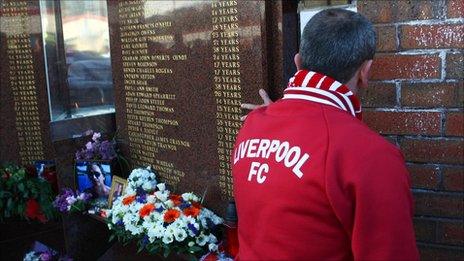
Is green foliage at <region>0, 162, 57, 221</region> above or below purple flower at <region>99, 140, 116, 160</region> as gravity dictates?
below

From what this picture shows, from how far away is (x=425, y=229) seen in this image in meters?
2.29

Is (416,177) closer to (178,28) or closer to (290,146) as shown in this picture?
(290,146)

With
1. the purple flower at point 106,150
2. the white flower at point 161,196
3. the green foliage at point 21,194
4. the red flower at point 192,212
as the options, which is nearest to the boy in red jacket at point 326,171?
the red flower at point 192,212

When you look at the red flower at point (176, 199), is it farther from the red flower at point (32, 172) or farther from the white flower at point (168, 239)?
the red flower at point (32, 172)

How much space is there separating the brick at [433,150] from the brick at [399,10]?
20.2 inches

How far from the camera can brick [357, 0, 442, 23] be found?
2.14 m

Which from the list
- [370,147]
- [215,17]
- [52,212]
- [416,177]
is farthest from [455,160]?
[52,212]

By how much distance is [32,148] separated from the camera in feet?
14.9

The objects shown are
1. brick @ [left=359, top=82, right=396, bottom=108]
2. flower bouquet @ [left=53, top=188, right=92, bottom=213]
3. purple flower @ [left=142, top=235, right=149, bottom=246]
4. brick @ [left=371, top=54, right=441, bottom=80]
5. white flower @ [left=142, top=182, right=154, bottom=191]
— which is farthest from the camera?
flower bouquet @ [left=53, top=188, right=92, bottom=213]

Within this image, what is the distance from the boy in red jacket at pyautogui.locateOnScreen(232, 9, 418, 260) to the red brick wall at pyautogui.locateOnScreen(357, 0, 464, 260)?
2.19 ft

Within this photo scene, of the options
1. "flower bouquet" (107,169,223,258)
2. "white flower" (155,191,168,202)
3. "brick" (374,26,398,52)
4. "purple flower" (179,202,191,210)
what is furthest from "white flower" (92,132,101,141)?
"brick" (374,26,398,52)

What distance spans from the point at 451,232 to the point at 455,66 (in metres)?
0.69

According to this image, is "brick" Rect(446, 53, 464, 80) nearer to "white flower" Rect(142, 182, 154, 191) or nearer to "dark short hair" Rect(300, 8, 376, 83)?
"dark short hair" Rect(300, 8, 376, 83)

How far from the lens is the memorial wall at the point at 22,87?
441 cm
